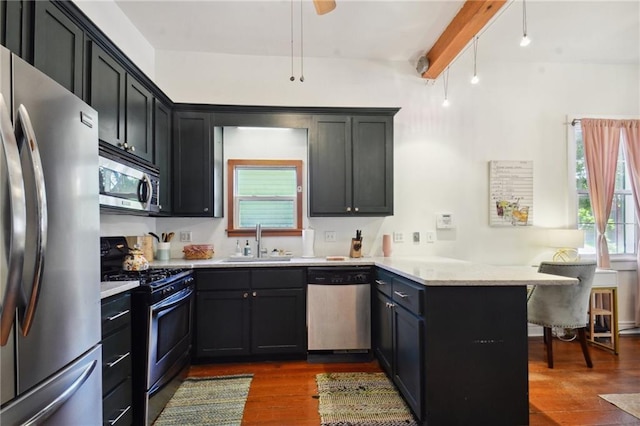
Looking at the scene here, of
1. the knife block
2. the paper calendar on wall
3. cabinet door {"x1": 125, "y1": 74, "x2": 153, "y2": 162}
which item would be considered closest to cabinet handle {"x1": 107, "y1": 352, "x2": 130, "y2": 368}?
cabinet door {"x1": 125, "y1": 74, "x2": 153, "y2": 162}

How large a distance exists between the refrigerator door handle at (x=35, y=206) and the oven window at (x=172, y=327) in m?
1.13

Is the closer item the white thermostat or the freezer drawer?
the freezer drawer

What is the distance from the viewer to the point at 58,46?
164cm

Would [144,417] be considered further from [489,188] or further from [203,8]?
[489,188]

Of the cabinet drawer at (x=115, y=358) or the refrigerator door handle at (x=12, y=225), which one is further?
the cabinet drawer at (x=115, y=358)

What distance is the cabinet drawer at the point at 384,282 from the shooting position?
245 cm

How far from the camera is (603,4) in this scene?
2.74 meters

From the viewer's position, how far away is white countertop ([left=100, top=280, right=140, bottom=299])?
5.22ft

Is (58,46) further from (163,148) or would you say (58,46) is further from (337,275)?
(337,275)

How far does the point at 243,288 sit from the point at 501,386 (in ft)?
6.60

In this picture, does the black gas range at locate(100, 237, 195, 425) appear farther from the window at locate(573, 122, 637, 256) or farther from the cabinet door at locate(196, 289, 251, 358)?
the window at locate(573, 122, 637, 256)

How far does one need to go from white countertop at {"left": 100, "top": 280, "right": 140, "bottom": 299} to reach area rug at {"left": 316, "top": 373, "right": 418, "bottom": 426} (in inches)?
57.1

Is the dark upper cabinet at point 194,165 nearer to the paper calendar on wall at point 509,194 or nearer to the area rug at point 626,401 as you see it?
the paper calendar on wall at point 509,194

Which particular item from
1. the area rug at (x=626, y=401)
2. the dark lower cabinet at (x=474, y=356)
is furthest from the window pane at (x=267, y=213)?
the area rug at (x=626, y=401)
